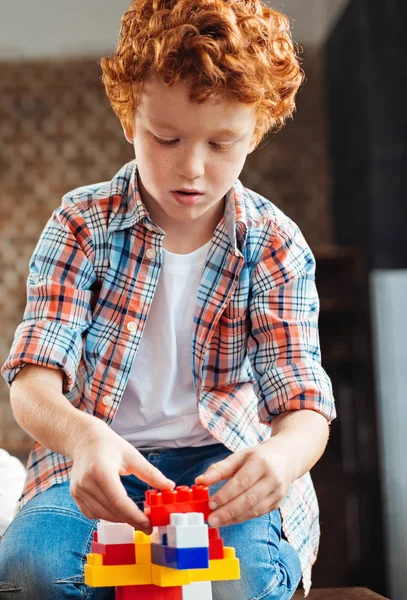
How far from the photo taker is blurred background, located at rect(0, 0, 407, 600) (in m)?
2.98

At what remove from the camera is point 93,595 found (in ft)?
3.23

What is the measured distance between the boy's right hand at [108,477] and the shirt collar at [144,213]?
369 mm

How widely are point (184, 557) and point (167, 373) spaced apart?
0.44 metres

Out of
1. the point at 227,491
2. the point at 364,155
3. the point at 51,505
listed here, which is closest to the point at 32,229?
the point at 364,155

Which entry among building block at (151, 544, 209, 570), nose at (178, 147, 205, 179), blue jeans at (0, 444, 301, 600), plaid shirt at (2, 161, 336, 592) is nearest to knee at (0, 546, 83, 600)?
blue jeans at (0, 444, 301, 600)

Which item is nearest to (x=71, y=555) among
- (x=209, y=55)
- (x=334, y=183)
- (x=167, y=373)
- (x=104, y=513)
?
(x=104, y=513)

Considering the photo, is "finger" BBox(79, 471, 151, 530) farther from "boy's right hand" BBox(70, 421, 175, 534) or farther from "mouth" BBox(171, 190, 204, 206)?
"mouth" BBox(171, 190, 204, 206)

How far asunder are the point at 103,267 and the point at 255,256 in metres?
0.21

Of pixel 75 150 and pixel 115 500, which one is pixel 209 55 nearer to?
pixel 115 500

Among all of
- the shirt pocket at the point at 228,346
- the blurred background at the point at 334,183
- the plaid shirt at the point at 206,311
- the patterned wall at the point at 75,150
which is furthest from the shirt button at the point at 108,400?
the patterned wall at the point at 75,150

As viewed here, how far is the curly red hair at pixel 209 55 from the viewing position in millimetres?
983

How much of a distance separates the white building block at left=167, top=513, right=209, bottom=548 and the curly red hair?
0.48 metres

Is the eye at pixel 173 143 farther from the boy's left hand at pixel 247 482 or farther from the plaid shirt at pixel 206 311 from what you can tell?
the boy's left hand at pixel 247 482

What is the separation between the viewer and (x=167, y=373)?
3.79 ft
